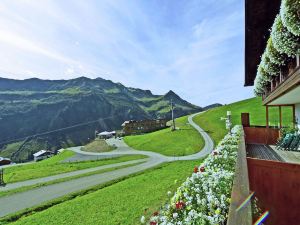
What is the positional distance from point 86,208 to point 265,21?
14610mm

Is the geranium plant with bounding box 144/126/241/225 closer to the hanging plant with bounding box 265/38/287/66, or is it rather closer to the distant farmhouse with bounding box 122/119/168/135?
the hanging plant with bounding box 265/38/287/66

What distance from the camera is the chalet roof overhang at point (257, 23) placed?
674 cm

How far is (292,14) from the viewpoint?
436 cm

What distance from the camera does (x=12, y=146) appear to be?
190375 millimetres

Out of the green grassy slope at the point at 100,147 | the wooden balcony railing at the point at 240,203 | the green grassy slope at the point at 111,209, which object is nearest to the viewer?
the wooden balcony railing at the point at 240,203

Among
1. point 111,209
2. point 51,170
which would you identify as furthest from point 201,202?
point 51,170

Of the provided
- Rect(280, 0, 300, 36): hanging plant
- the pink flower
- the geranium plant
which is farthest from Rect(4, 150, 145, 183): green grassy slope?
Rect(280, 0, 300, 36): hanging plant

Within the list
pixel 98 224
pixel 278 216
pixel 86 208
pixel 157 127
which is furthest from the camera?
pixel 157 127

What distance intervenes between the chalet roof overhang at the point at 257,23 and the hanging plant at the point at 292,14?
2165 mm

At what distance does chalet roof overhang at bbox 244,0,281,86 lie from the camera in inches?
265

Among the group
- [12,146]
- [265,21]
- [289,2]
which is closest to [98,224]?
[265,21]

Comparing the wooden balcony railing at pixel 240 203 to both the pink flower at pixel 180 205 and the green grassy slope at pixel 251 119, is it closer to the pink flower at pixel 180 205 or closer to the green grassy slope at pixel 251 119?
the pink flower at pixel 180 205

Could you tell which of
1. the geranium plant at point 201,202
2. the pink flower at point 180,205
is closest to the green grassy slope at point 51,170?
the geranium plant at point 201,202

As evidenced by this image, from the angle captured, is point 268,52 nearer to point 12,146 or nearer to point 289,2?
point 289,2
